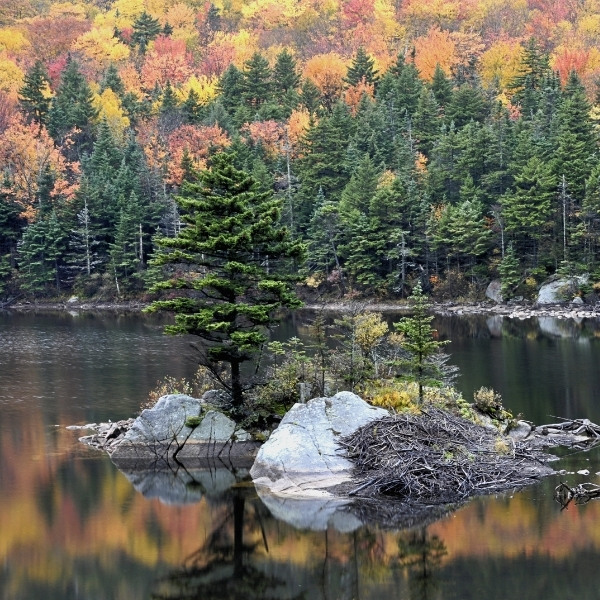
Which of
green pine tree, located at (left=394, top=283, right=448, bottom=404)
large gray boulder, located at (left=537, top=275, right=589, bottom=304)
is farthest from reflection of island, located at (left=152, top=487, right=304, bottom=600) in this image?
large gray boulder, located at (left=537, top=275, right=589, bottom=304)

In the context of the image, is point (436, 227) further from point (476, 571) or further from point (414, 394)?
point (476, 571)

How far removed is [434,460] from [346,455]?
2604 mm

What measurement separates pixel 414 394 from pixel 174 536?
1015 centimetres

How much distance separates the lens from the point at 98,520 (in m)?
23.7

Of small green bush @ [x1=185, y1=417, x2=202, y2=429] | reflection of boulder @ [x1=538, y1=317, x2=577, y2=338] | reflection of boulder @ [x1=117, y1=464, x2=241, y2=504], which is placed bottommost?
reflection of boulder @ [x1=117, y1=464, x2=241, y2=504]

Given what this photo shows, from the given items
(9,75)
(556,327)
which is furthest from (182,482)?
(9,75)

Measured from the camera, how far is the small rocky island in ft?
78.2

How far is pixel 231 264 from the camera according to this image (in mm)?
29953

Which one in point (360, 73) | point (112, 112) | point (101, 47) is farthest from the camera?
point (101, 47)

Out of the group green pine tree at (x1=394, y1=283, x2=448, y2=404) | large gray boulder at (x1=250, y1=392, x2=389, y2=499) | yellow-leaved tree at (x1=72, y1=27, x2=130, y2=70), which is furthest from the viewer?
yellow-leaved tree at (x1=72, y1=27, x2=130, y2=70)

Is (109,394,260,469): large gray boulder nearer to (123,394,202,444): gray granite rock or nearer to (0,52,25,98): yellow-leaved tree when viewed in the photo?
(123,394,202,444): gray granite rock

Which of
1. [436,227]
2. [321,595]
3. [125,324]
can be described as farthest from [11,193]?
[321,595]

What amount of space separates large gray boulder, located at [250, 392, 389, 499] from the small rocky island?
0.10ft

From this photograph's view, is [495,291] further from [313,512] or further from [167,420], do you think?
[313,512]
